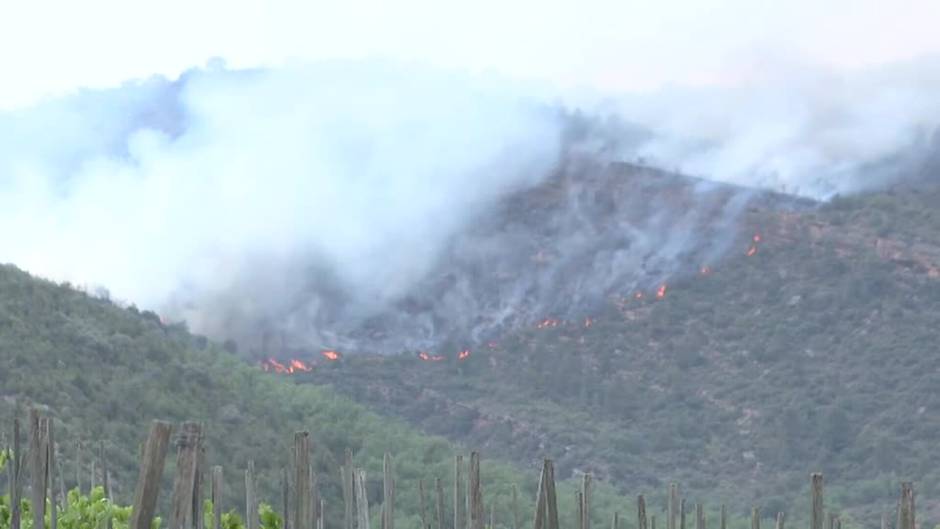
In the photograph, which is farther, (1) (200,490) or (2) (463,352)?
(2) (463,352)

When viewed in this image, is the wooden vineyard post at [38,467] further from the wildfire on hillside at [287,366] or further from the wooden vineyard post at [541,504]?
the wildfire on hillside at [287,366]

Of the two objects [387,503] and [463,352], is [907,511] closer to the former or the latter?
[387,503]

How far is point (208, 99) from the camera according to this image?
305 feet

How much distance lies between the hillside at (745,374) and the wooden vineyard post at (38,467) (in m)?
41.8

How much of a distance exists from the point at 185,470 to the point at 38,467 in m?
4.34

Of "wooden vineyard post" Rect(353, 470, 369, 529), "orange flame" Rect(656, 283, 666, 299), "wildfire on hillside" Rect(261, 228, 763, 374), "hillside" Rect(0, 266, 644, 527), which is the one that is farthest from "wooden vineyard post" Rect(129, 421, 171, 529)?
"orange flame" Rect(656, 283, 666, 299)

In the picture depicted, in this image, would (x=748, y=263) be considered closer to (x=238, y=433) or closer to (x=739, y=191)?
(x=739, y=191)

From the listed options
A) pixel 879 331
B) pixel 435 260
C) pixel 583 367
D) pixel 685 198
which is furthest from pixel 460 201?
pixel 879 331

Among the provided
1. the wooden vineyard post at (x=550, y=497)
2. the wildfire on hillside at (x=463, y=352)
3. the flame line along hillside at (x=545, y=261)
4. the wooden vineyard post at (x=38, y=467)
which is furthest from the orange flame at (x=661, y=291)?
the wooden vineyard post at (x=550, y=497)

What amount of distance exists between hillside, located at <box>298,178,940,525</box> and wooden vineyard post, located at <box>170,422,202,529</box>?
45643mm

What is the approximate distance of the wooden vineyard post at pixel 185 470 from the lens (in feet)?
28.0

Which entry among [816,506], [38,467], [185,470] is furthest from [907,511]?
[38,467]

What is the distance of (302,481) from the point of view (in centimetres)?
1248

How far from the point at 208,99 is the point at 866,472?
4365cm
